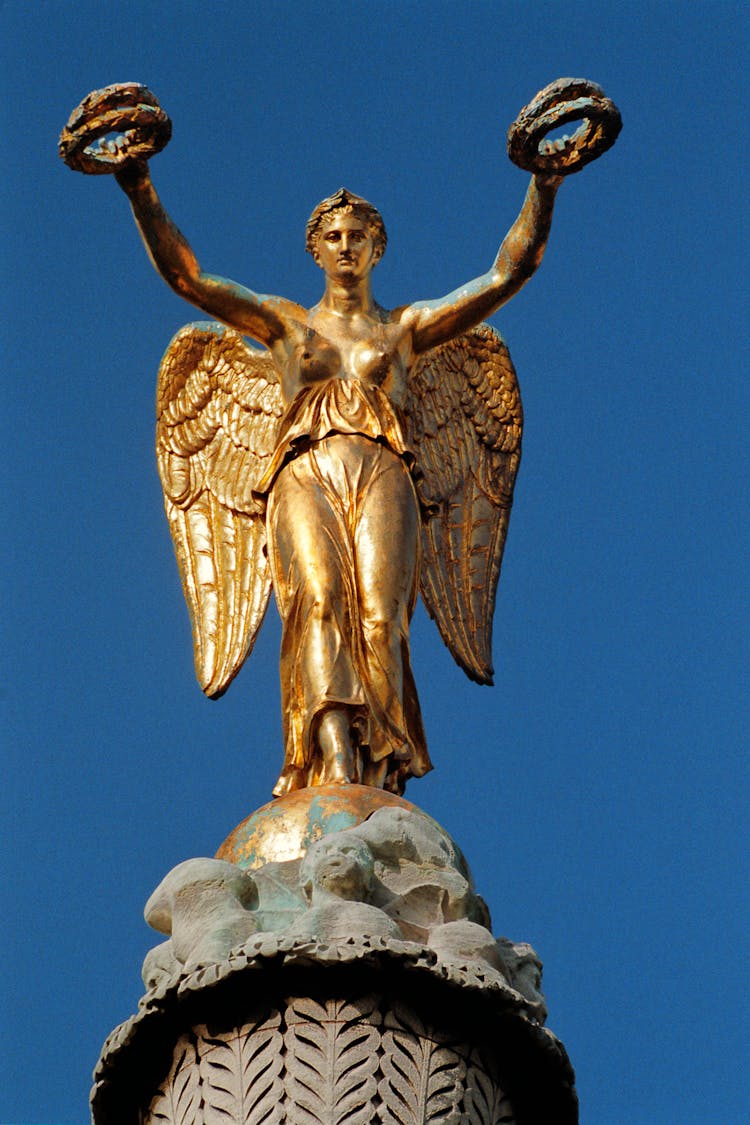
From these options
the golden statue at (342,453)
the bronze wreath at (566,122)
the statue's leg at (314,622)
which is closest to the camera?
the statue's leg at (314,622)

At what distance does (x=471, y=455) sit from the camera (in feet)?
46.9

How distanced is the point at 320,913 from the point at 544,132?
4561 mm

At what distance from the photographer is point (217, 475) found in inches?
556

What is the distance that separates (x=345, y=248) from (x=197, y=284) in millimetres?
799

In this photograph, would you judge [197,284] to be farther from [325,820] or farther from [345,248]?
[325,820]

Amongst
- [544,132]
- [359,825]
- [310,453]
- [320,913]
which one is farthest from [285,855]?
[544,132]

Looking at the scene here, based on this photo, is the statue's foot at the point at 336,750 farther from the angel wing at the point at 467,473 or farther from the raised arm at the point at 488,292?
the raised arm at the point at 488,292

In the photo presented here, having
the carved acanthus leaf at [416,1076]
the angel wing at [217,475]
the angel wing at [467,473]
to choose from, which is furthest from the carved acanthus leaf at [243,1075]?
the angel wing at [467,473]

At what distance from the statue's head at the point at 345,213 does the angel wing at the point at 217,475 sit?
85 centimetres

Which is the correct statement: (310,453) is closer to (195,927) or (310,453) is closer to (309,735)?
(309,735)

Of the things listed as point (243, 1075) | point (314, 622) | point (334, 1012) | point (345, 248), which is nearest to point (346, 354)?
point (345, 248)

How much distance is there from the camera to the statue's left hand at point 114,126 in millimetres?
12211

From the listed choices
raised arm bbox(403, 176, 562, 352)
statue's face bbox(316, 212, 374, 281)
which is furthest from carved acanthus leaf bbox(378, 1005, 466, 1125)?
statue's face bbox(316, 212, 374, 281)

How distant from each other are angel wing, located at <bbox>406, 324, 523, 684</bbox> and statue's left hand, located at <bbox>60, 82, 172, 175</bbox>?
2006mm
